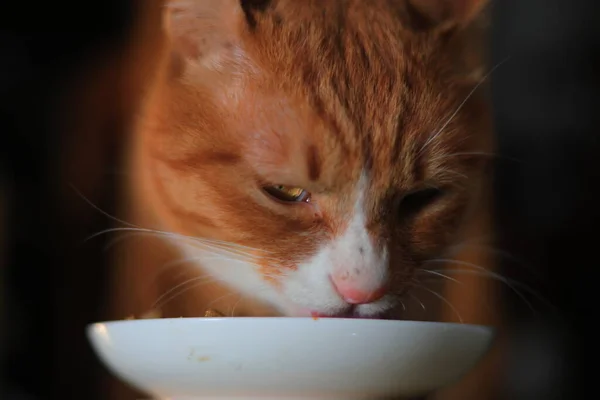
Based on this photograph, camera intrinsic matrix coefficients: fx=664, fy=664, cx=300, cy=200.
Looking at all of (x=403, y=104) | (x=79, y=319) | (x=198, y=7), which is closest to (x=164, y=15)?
(x=198, y=7)

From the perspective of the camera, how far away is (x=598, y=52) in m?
1.19

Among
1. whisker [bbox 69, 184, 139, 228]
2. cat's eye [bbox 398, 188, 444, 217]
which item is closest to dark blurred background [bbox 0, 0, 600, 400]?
whisker [bbox 69, 184, 139, 228]

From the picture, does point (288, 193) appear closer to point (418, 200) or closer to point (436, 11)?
point (418, 200)

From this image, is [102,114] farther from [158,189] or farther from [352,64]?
[352,64]

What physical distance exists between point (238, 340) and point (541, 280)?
0.76 meters

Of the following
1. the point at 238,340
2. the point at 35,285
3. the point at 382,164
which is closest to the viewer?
the point at 238,340

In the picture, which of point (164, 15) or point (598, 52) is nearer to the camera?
point (164, 15)

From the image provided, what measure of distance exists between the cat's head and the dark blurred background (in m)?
0.16

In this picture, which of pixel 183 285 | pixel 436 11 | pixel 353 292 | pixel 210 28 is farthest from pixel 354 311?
pixel 436 11

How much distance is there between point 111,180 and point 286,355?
0.55 m

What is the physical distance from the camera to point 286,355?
0.60 metres

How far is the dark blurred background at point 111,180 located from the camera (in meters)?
1.01

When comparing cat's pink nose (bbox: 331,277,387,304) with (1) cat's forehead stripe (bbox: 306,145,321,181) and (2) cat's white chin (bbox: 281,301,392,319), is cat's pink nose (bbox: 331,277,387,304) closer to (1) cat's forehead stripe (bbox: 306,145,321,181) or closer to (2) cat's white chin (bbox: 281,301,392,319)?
(2) cat's white chin (bbox: 281,301,392,319)

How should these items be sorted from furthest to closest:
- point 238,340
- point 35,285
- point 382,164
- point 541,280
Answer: point 541,280 < point 35,285 < point 382,164 < point 238,340
